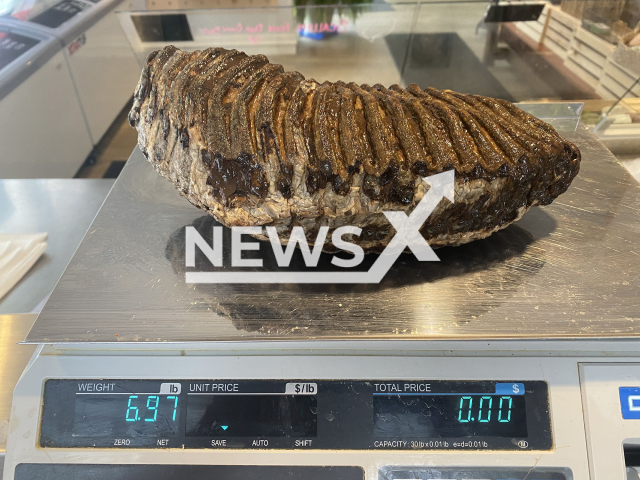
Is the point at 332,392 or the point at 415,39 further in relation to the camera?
the point at 415,39

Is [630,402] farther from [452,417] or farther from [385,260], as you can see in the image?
[385,260]

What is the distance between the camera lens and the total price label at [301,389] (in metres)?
1.10

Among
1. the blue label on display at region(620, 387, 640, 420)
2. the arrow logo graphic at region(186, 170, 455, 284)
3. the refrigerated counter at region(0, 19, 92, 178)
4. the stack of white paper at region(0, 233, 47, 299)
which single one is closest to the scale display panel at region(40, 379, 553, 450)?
the blue label on display at region(620, 387, 640, 420)

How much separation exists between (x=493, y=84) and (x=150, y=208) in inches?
89.5

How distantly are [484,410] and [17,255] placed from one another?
5.28 feet

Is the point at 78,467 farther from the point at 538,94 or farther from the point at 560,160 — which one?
the point at 538,94

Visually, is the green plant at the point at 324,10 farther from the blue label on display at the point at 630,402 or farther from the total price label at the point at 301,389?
the blue label on display at the point at 630,402

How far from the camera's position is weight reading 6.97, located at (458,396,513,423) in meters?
1.08

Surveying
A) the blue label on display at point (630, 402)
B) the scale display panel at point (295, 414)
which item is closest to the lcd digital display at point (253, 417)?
the scale display panel at point (295, 414)

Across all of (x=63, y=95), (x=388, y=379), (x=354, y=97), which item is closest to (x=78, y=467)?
(x=388, y=379)

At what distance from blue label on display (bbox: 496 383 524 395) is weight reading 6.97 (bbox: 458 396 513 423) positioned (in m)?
0.01

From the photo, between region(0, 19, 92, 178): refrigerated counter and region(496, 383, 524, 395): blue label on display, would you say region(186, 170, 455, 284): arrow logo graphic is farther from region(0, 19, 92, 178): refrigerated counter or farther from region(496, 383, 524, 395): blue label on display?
region(0, 19, 92, 178): refrigerated counter

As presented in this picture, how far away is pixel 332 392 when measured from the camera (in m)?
1.11

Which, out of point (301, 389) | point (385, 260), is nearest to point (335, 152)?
point (385, 260)
